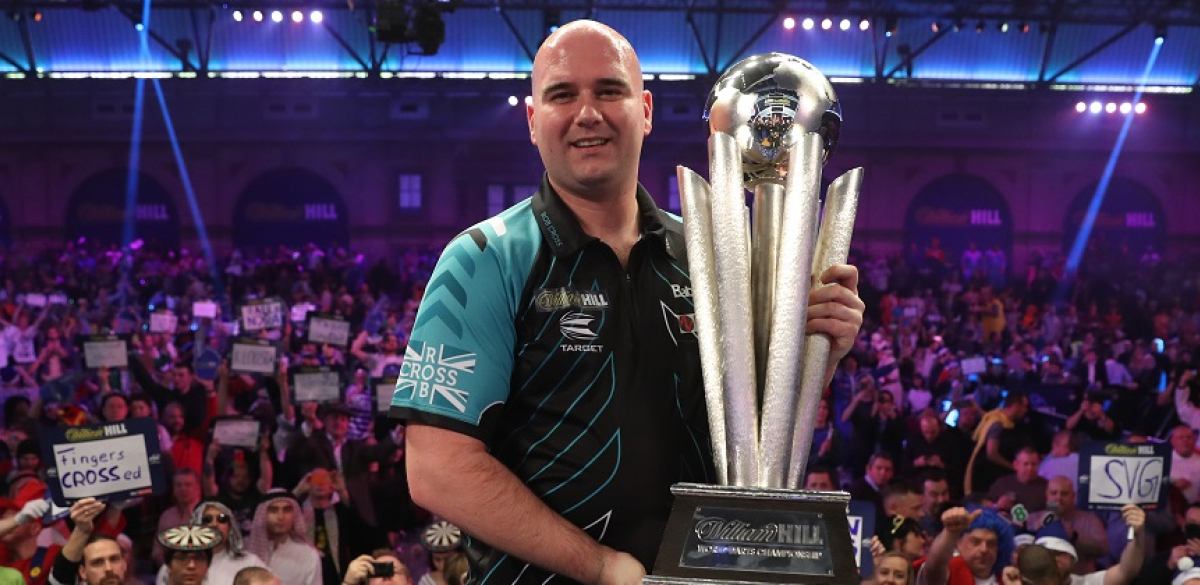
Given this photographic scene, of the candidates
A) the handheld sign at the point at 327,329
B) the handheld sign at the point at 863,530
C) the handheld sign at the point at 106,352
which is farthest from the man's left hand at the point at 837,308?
the handheld sign at the point at 106,352

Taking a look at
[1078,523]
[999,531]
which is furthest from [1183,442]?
[999,531]

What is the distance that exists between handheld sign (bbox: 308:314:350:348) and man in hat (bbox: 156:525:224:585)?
4.50m

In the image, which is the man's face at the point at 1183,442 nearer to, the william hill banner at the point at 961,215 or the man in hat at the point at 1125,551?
the man in hat at the point at 1125,551

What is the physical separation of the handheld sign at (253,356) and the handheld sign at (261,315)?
97 cm

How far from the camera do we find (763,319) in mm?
2189

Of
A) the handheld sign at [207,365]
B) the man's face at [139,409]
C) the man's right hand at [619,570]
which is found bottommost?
the man's face at [139,409]

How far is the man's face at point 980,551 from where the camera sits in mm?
7227

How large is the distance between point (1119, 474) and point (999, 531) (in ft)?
2.78

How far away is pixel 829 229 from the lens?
7.44 feet

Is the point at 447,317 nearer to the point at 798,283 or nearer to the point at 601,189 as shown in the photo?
the point at 601,189

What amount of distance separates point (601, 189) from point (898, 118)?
80.9 feet

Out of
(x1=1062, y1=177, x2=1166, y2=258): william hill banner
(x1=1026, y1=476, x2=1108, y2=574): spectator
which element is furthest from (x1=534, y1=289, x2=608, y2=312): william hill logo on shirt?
(x1=1062, y1=177, x2=1166, y2=258): william hill banner

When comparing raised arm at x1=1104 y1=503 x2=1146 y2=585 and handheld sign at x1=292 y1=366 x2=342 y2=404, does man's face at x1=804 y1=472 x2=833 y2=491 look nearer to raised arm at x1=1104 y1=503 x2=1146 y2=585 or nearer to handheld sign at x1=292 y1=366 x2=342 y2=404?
raised arm at x1=1104 y1=503 x2=1146 y2=585

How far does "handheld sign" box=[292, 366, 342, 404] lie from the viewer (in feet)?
33.1
